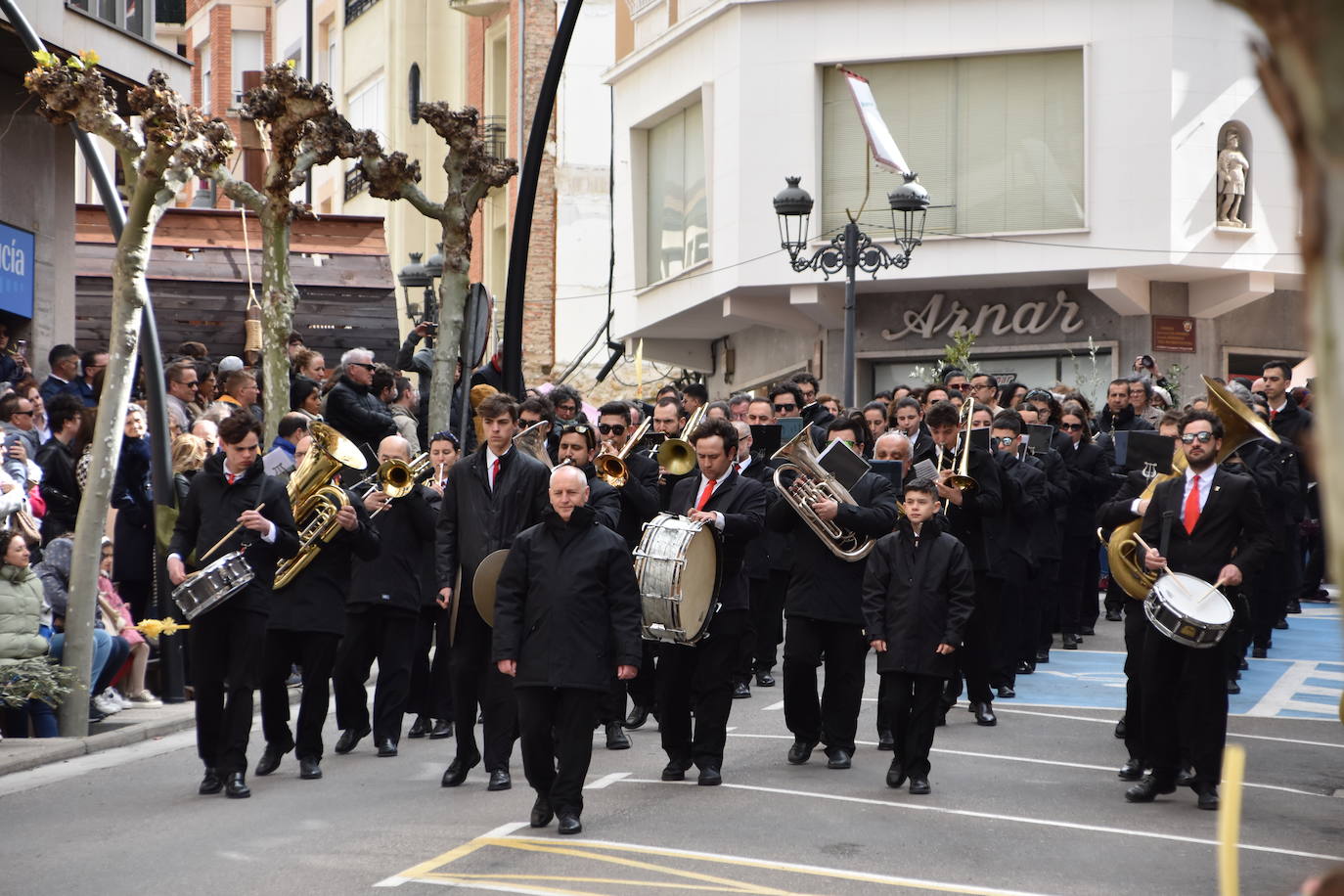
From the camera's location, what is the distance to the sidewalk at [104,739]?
456 inches

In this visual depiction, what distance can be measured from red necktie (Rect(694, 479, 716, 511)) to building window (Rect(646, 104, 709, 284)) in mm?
21453

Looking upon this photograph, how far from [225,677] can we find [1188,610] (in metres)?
4.95

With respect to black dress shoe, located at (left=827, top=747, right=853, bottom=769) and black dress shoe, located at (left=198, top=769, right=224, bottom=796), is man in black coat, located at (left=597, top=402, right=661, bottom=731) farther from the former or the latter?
black dress shoe, located at (left=198, top=769, right=224, bottom=796)

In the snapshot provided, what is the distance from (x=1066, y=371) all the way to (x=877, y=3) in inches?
248

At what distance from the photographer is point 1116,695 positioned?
1447cm

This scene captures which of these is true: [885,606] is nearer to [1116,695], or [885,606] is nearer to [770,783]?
[770,783]

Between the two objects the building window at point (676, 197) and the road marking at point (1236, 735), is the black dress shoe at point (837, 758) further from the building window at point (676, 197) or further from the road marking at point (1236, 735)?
the building window at point (676, 197)

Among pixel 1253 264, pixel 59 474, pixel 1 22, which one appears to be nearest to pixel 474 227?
pixel 1253 264

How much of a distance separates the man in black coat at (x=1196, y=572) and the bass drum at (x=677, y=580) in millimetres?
2293

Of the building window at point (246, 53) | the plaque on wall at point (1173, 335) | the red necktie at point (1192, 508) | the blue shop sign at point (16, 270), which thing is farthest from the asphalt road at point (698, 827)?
Result: the building window at point (246, 53)

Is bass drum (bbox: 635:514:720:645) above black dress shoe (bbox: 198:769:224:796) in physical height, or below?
above

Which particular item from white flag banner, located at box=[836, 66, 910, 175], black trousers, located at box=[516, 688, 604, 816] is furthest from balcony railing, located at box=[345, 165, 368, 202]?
black trousers, located at box=[516, 688, 604, 816]

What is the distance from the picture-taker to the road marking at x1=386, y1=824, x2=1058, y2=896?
25.9ft

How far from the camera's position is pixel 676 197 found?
3372 centimetres
